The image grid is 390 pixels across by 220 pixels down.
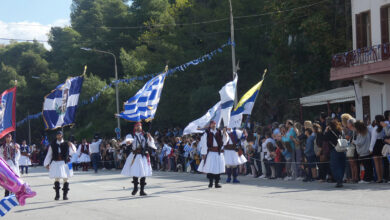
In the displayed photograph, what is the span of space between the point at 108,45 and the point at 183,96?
17473 millimetres

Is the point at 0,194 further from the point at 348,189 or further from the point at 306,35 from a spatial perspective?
the point at 306,35

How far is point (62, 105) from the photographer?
21828 millimetres

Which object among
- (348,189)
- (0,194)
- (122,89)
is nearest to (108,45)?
(122,89)

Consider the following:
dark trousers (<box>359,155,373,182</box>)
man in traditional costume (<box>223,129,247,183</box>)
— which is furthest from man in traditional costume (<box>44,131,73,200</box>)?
dark trousers (<box>359,155,373,182</box>)

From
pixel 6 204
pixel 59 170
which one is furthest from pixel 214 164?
pixel 6 204

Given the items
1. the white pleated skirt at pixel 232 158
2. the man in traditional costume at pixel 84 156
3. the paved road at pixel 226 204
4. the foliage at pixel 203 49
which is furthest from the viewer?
the man in traditional costume at pixel 84 156

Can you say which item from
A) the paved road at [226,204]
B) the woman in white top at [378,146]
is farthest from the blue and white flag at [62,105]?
the woman in white top at [378,146]

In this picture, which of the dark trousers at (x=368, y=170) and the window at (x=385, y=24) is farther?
the window at (x=385, y=24)

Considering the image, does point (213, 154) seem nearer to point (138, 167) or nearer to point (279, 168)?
point (138, 167)

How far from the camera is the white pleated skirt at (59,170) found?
53.7ft

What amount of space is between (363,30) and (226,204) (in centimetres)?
1681

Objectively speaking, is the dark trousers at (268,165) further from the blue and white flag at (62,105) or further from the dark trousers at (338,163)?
the blue and white flag at (62,105)

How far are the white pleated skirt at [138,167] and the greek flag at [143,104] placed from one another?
81.3 inches

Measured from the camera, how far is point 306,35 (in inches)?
1268
